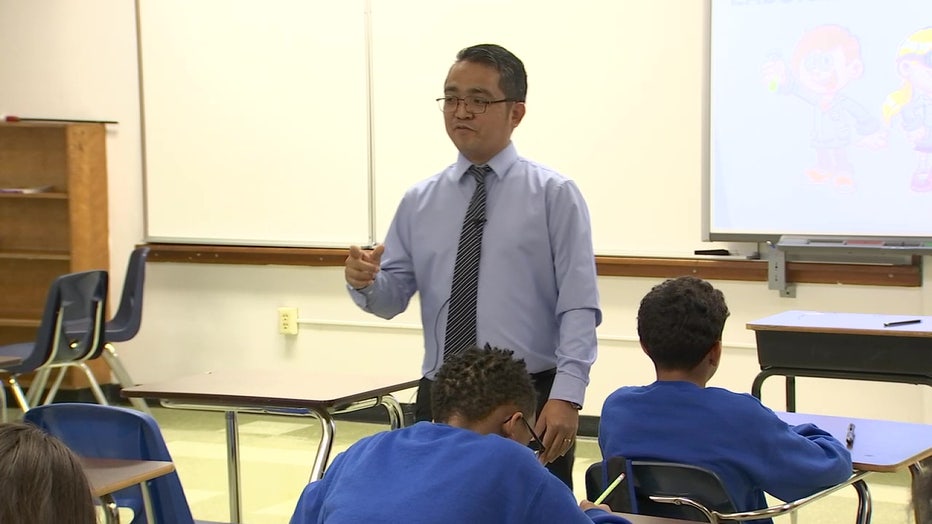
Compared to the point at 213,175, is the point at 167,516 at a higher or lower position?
lower

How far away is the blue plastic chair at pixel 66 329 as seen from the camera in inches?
201

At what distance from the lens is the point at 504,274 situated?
2543 millimetres

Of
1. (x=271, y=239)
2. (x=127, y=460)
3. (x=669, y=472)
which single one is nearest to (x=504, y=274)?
(x=669, y=472)

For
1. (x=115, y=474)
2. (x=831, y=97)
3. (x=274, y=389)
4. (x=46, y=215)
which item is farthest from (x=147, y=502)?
(x=46, y=215)

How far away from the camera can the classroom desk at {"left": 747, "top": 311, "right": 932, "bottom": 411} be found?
3.93 metres

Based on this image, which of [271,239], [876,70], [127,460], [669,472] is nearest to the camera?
[669,472]

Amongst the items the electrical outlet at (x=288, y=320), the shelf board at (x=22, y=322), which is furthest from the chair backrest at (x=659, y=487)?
the shelf board at (x=22, y=322)

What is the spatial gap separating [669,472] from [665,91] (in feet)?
10.8

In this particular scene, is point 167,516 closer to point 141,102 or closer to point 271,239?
point 271,239

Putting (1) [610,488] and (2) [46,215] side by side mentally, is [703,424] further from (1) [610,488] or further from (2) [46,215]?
(2) [46,215]

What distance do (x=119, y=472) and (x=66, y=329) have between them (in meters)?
3.13

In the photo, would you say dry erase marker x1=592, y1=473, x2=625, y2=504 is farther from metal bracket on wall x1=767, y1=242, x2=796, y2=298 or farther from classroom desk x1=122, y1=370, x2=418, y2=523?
metal bracket on wall x1=767, y1=242, x2=796, y2=298

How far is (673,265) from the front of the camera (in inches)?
209

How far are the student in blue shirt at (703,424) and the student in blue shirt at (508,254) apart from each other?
139 mm
